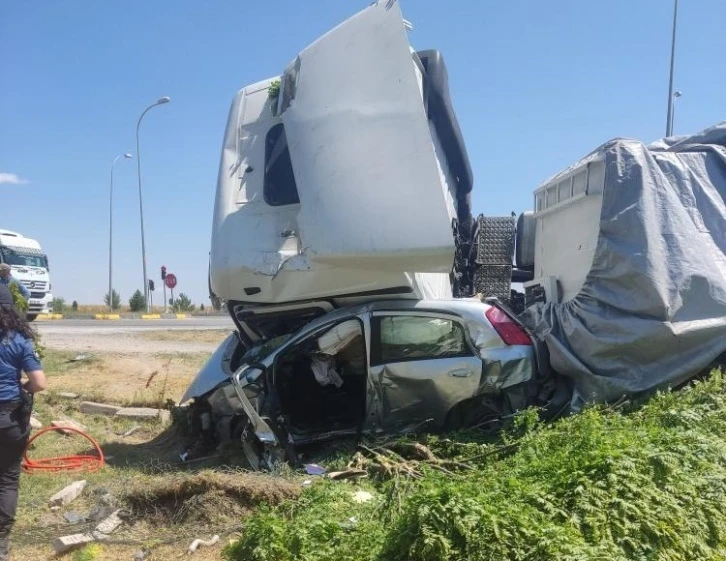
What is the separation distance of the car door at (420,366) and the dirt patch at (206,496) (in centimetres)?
113

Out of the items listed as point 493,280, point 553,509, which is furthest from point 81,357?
point 553,509

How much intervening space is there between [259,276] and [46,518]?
2.34 m

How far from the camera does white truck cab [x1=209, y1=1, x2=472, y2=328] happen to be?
4695 mm

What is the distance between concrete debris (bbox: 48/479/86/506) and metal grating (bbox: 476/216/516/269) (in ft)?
12.8

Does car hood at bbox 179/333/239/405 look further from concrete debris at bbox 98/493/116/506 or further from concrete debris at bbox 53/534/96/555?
concrete debris at bbox 53/534/96/555

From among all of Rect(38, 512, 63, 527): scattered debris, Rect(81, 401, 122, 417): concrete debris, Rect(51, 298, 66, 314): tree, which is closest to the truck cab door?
Rect(38, 512, 63, 527): scattered debris

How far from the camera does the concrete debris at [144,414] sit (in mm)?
7582

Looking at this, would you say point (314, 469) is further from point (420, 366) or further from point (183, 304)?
point (183, 304)

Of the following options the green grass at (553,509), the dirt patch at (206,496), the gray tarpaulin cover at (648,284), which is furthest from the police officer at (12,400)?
the gray tarpaulin cover at (648,284)

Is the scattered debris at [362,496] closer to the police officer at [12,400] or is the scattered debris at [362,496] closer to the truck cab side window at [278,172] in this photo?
the police officer at [12,400]

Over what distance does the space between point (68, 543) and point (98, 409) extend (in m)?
4.40

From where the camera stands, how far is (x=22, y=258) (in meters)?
22.2

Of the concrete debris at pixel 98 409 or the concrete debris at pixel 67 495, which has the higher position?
the concrete debris at pixel 98 409

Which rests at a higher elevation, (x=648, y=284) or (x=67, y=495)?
(x=648, y=284)
